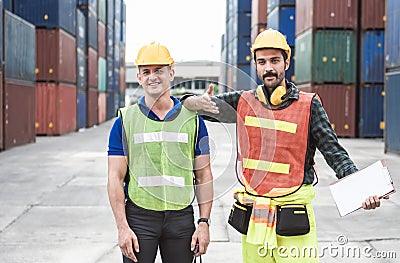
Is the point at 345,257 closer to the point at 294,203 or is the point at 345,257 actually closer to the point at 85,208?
the point at 294,203

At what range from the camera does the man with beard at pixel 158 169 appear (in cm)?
312

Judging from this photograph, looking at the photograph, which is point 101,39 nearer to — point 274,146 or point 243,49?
point 243,49

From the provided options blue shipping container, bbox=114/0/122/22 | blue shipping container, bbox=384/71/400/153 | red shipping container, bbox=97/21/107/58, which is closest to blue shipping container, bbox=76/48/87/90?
red shipping container, bbox=97/21/107/58

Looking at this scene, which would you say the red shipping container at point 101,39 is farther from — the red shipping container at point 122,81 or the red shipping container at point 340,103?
the red shipping container at point 340,103

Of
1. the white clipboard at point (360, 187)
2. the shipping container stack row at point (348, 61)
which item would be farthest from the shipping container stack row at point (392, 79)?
the white clipboard at point (360, 187)

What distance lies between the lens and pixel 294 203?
3.22 metres

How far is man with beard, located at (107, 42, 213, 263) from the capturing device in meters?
3.12

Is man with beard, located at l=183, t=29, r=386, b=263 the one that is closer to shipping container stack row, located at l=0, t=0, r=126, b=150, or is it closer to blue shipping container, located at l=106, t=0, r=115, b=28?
shipping container stack row, located at l=0, t=0, r=126, b=150

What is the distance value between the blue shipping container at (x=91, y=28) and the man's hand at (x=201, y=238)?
117ft

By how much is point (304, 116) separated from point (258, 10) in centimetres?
3872

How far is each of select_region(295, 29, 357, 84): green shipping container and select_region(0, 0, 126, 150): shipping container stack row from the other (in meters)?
11.9

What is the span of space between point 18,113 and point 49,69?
6817mm

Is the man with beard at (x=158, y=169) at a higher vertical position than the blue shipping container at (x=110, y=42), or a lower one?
lower

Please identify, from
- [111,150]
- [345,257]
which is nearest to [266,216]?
[111,150]
